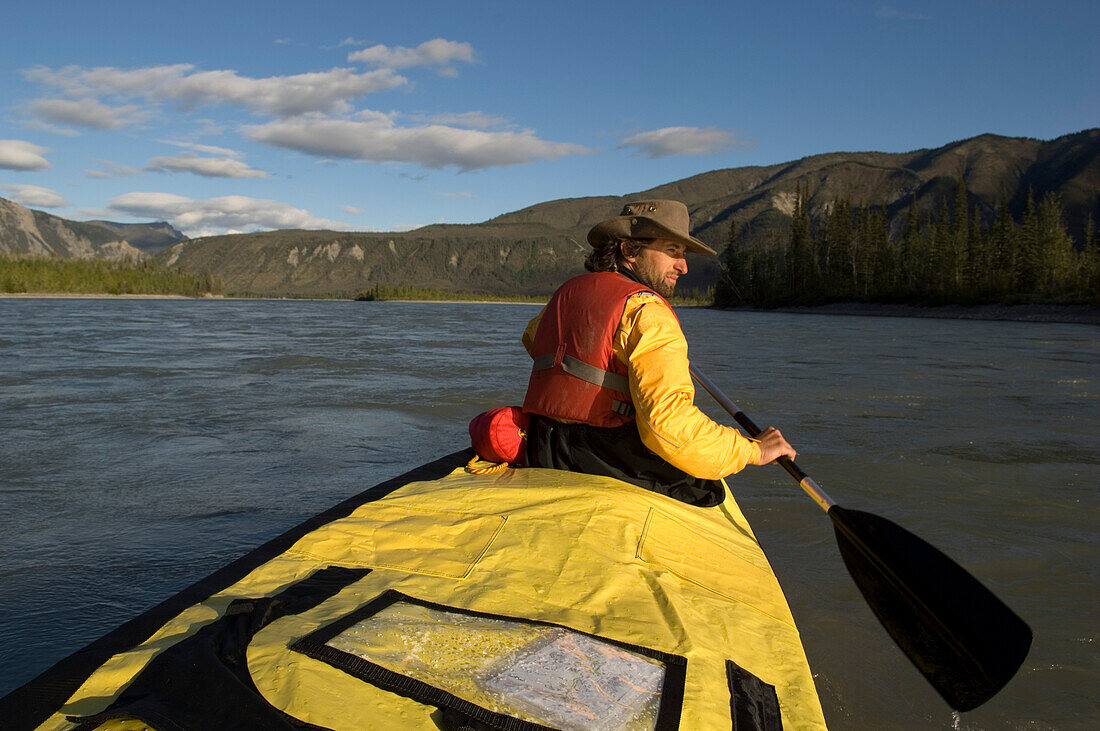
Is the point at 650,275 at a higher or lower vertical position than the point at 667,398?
higher

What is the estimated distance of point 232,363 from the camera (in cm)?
1554

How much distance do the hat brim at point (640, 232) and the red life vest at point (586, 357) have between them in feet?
0.91

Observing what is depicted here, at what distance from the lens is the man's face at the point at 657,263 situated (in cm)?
343

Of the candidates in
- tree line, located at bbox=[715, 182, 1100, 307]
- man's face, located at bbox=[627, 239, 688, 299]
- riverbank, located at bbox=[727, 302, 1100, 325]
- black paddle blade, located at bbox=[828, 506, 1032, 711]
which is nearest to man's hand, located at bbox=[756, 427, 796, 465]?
black paddle blade, located at bbox=[828, 506, 1032, 711]

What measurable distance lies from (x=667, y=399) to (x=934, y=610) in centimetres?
139

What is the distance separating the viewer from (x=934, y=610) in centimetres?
293

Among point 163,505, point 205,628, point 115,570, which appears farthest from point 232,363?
point 205,628

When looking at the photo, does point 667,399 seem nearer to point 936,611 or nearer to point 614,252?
point 614,252

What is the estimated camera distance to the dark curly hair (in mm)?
3441

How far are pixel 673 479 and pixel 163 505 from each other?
382 cm

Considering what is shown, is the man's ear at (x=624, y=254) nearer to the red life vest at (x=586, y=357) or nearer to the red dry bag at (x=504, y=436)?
the red life vest at (x=586, y=357)

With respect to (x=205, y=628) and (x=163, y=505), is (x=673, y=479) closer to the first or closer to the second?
(x=205, y=628)

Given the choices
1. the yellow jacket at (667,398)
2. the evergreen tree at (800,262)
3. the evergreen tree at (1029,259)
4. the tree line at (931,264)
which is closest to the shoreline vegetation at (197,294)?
the tree line at (931,264)

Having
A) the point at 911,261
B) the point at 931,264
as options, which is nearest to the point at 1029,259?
the point at 931,264
